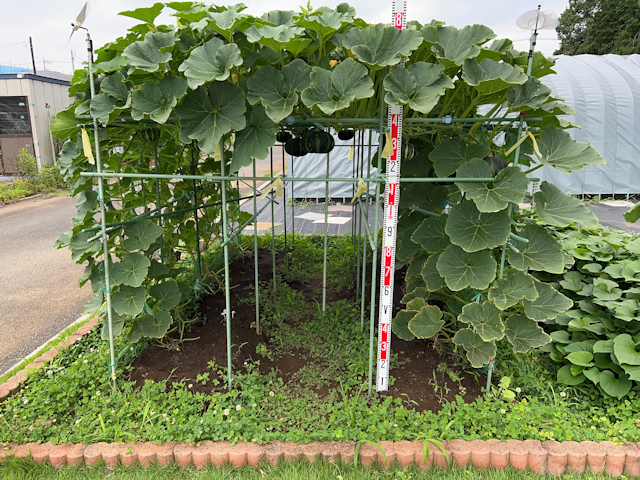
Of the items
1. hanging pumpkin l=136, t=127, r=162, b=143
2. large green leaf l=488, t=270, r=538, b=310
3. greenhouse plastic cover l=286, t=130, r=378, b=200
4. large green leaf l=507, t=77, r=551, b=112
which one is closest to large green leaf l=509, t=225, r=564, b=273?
large green leaf l=488, t=270, r=538, b=310

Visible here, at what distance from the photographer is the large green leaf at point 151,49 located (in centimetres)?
182

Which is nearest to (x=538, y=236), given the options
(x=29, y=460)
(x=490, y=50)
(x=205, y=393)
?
(x=490, y=50)

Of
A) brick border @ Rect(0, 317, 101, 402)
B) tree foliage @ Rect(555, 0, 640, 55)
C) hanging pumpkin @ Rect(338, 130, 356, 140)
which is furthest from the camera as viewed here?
tree foliage @ Rect(555, 0, 640, 55)

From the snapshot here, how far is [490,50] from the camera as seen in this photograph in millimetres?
1863

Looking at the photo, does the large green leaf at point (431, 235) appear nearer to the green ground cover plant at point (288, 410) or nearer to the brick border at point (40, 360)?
the green ground cover plant at point (288, 410)

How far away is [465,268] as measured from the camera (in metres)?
2.09

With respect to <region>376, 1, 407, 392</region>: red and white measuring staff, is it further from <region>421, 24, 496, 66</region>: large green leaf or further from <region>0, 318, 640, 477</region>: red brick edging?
<region>0, 318, 640, 477</region>: red brick edging

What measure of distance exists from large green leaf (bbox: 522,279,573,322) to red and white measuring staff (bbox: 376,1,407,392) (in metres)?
0.74

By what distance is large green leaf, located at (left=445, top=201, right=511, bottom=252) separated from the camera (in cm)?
199

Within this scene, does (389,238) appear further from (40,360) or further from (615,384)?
(40,360)

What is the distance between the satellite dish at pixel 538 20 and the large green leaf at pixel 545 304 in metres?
1.29

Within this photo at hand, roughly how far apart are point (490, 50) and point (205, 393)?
2289 mm

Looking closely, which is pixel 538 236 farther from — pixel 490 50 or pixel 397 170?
pixel 490 50

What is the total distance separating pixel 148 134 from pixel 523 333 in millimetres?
2489
